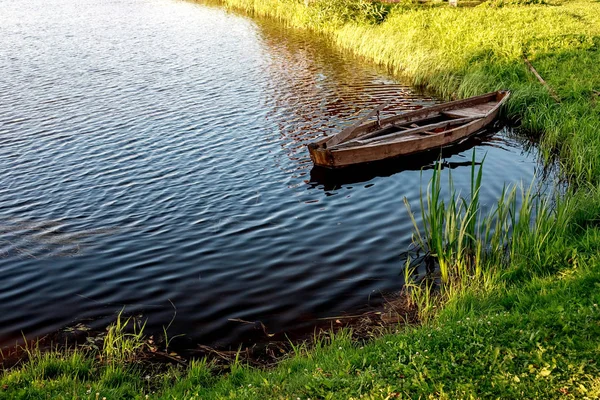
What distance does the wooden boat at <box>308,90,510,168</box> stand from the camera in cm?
1445

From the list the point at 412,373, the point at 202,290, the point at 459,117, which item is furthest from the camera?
the point at 459,117

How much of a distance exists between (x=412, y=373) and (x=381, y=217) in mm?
6572

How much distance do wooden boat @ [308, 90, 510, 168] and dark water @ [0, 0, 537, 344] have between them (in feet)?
1.59

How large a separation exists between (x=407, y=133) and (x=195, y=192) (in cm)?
605

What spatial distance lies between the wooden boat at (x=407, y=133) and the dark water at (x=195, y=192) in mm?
484

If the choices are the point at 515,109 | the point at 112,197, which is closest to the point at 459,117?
the point at 515,109

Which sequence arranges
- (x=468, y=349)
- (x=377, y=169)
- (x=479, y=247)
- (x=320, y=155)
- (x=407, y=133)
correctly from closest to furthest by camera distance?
(x=468, y=349), (x=479, y=247), (x=320, y=155), (x=377, y=169), (x=407, y=133)

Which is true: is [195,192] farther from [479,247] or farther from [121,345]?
[479,247]

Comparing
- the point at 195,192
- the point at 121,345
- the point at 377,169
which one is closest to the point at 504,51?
the point at 377,169

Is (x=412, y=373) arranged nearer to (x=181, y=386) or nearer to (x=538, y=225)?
(x=181, y=386)

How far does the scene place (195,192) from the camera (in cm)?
1359

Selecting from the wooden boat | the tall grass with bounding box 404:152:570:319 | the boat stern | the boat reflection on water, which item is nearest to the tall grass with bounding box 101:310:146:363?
the tall grass with bounding box 404:152:570:319

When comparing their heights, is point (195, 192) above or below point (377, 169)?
below

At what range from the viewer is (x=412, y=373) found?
6.01m
